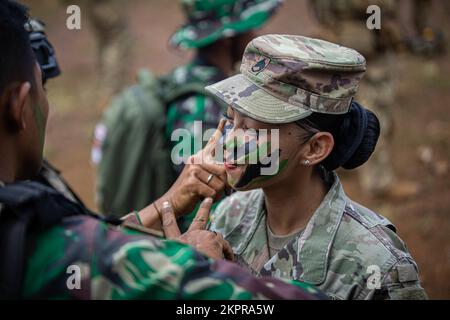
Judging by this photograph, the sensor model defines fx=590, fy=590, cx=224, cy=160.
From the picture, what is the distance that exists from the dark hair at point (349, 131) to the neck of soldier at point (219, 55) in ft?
6.35

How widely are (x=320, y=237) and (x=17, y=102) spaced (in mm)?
1291

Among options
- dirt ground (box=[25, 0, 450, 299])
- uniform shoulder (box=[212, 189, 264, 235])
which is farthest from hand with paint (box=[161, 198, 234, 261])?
dirt ground (box=[25, 0, 450, 299])

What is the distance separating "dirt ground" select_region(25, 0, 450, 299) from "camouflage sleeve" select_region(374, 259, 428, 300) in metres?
3.27

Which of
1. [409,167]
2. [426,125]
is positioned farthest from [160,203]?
[426,125]

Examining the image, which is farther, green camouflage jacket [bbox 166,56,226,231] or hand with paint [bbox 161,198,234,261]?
green camouflage jacket [bbox 166,56,226,231]

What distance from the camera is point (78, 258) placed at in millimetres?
1718

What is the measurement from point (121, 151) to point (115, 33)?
6.69m

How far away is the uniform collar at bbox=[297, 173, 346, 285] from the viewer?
93.2 inches

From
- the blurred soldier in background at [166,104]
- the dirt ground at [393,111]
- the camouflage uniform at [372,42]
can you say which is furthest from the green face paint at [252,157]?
the camouflage uniform at [372,42]

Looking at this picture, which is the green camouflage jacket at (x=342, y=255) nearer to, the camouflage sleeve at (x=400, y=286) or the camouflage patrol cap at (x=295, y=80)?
the camouflage sleeve at (x=400, y=286)

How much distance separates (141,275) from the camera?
5.69 ft

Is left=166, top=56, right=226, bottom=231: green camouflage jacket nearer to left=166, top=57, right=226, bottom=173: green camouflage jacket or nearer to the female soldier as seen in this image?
left=166, top=57, right=226, bottom=173: green camouflage jacket

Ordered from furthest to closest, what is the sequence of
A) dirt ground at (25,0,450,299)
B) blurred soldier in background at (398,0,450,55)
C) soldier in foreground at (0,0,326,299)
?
blurred soldier in background at (398,0,450,55), dirt ground at (25,0,450,299), soldier in foreground at (0,0,326,299)

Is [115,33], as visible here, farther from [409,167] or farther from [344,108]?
[344,108]
